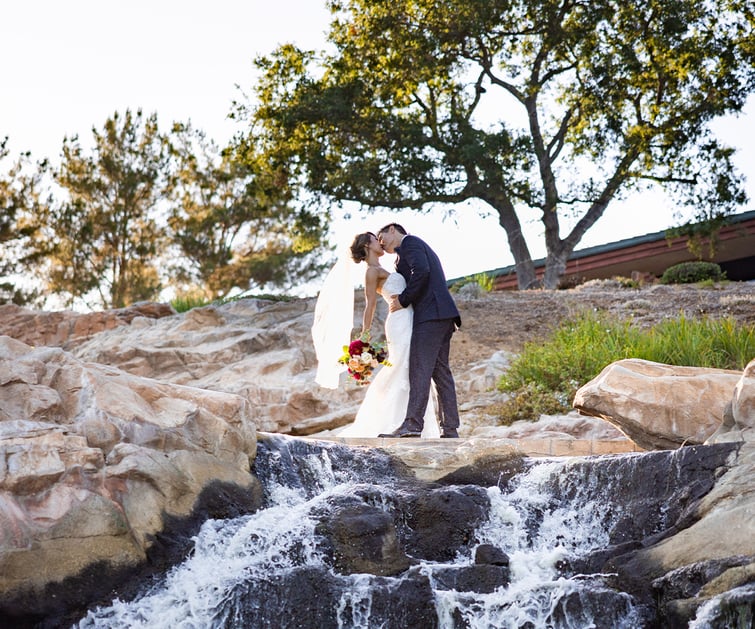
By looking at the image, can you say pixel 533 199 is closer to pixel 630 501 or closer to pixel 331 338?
pixel 331 338

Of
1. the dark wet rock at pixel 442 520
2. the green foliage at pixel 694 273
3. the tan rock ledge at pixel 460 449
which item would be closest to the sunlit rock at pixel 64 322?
the green foliage at pixel 694 273

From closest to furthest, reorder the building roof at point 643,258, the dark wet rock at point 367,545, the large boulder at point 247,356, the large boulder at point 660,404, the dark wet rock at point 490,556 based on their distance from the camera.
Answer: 1. the dark wet rock at point 367,545
2. the dark wet rock at point 490,556
3. the large boulder at point 660,404
4. the large boulder at point 247,356
5. the building roof at point 643,258

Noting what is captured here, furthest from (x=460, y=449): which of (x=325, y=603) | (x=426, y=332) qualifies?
(x=325, y=603)

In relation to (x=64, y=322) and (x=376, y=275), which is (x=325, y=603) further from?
(x=64, y=322)

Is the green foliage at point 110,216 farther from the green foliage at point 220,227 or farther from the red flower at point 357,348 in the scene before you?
the red flower at point 357,348

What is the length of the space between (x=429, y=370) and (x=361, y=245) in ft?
4.74

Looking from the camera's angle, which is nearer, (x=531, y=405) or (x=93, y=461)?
(x=93, y=461)

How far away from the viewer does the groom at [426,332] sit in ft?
28.6

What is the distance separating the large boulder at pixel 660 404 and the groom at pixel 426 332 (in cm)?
152

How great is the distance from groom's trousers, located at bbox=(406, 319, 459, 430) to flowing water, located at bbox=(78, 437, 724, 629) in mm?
1600

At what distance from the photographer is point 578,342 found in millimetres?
12656

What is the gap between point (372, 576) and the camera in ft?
18.1

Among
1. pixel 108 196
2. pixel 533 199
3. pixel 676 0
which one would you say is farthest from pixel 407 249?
pixel 108 196

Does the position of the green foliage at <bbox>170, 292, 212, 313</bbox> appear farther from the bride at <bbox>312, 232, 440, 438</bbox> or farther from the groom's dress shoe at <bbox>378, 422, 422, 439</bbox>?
the groom's dress shoe at <bbox>378, 422, 422, 439</bbox>
